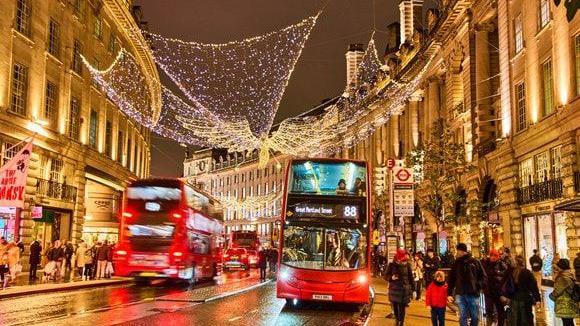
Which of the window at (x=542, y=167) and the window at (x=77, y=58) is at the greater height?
the window at (x=77, y=58)

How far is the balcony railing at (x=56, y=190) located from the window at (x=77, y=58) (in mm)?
6800

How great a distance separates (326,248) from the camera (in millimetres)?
17734

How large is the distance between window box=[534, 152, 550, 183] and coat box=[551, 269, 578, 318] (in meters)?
16.7

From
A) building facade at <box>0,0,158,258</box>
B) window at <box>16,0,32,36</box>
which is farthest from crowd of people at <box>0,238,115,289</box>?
window at <box>16,0,32,36</box>

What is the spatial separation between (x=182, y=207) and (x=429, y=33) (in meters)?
27.4

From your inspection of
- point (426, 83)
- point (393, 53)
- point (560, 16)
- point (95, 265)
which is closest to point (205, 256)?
point (95, 265)

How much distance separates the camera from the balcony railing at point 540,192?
2580 cm

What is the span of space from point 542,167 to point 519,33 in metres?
6.97

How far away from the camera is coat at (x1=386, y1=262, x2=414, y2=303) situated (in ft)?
46.7

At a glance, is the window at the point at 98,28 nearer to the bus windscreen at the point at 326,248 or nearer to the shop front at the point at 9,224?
the shop front at the point at 9,224

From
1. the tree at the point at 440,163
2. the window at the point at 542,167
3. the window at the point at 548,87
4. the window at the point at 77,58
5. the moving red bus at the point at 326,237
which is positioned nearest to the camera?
the moving red bus at the point at 326,237

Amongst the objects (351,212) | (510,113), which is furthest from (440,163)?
(351,212)

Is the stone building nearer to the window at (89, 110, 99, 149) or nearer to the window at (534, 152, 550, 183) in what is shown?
the window at (534, 152, 550, 183)

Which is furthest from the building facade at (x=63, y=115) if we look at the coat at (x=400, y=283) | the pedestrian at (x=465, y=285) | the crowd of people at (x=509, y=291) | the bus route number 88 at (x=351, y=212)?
the pedestrian at (x=465, y=285)
